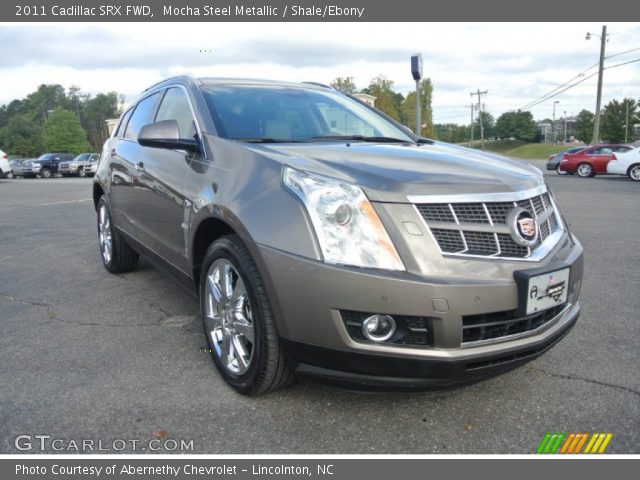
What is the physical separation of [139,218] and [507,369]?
2946 millimetres

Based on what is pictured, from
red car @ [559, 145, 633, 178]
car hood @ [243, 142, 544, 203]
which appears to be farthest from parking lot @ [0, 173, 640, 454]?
red car @ [559, 145, 633, 178]

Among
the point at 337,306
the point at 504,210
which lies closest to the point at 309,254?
the point at 337,306

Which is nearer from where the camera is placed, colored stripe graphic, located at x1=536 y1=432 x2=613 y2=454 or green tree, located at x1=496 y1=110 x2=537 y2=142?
colored stripe graphic, located at x1=536 y1=432 x2=613 y2=454

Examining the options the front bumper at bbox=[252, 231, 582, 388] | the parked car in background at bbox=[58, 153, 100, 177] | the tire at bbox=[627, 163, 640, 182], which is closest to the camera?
the front bumper at bbox=[252, 231, 582, 388]

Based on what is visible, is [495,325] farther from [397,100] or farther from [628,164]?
[397,100]

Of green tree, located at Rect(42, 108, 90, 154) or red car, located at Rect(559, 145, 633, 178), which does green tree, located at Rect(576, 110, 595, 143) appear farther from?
green tree, located at Rect(42, 108, 90, 154)

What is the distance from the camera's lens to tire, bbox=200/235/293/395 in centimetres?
239

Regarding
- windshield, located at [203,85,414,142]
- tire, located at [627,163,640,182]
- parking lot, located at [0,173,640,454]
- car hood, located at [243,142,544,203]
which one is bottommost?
parking lot, located at [0,173,640,454]

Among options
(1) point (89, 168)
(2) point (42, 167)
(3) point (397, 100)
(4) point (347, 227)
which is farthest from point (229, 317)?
(3) point (397, 100)

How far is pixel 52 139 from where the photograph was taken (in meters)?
78.8

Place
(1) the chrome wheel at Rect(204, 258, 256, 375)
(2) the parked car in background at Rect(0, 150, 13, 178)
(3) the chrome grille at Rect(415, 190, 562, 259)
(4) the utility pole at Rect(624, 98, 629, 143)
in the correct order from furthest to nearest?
(4) the utility pole at Rect(624, 98, 629, 143) < (2) the parked car in background at Rect(0, 150, 13, 178) < (1) the chrome wheel at Rect(204, 258, 256, 375) < (3) the chrome grille at Rect(415, 190, 562, 259)

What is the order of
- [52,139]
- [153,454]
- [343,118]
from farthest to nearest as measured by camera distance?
[52,139], [343,118], [153,454]

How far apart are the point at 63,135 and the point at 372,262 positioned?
87.7 metres
